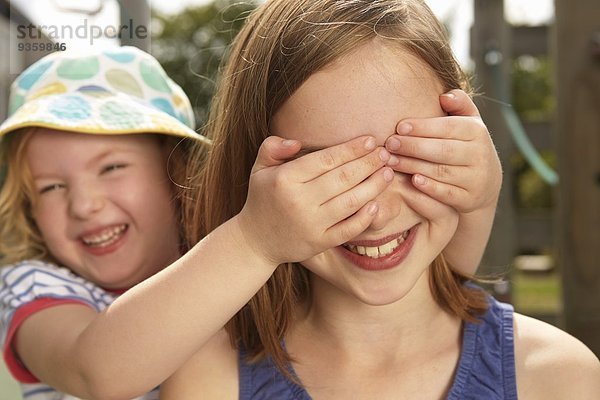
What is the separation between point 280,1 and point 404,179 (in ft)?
1.29

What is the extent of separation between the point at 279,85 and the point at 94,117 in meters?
0.62

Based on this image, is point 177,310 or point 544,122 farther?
point 544,122

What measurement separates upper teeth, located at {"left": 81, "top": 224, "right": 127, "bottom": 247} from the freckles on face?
681 millimetres

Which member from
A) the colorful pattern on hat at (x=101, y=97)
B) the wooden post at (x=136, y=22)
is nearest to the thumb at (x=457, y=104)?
the colorful pattern on hat at (x=101, y=97)

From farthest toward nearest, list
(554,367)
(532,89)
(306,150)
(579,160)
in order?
(532,89) → (579,160) → (554,367) → (306,150)

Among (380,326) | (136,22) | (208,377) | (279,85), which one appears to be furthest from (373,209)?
(136,22)

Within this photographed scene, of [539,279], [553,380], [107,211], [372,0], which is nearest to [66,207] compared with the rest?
[107,211]

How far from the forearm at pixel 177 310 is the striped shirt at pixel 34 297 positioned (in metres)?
0.44

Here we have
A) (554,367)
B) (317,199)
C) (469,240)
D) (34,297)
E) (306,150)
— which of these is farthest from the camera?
(34,297)

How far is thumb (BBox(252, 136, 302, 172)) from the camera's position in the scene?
1308mm

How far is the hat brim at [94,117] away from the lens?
1842 millimetres

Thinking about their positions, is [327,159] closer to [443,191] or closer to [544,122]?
[443,191]

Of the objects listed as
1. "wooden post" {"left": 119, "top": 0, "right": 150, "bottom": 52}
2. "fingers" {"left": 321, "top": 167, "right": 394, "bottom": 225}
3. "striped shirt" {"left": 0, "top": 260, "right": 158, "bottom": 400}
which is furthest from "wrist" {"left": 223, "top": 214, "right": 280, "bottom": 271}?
"wooden post" {"left": 119, "top": 0, "right": 150, "bottom": 52}

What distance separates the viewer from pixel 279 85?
1409 mm
